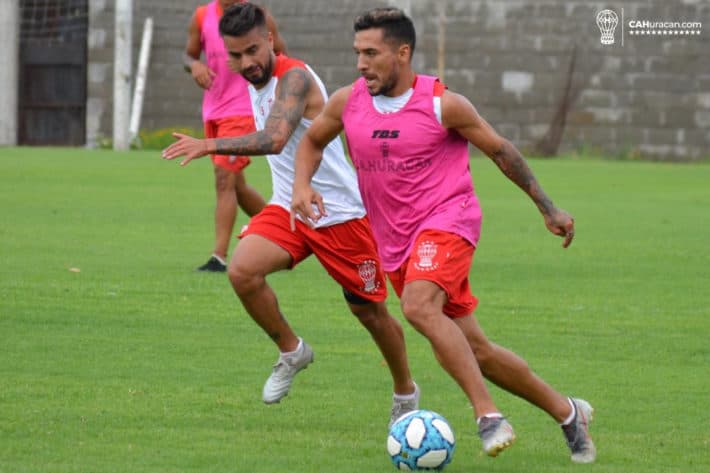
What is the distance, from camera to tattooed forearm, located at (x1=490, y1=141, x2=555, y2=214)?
6664mm

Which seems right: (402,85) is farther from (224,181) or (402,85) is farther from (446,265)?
(224,181)

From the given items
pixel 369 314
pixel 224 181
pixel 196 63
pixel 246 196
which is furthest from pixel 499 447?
pixel 196 63

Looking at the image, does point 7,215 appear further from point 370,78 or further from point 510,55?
point 510,55

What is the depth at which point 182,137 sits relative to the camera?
7145mm

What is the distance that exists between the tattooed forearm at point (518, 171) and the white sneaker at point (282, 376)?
63.0 inches

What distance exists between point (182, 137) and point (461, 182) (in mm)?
1317

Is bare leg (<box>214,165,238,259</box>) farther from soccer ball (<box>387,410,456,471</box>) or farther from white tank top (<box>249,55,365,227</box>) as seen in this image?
Result: soccer ball (<box>387,410,456,471</box>)

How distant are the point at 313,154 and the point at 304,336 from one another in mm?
3008

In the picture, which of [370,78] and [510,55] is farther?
[510,55]

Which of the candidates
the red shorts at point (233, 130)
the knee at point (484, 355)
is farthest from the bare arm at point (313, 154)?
the red shorts at point (233, 130)

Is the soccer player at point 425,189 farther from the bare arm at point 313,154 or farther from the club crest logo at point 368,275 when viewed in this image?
the club crest logo at point 368,275

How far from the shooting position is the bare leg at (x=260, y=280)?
763cm

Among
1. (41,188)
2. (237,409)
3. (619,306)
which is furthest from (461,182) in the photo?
(41,188)

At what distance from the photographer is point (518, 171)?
22.1ft
